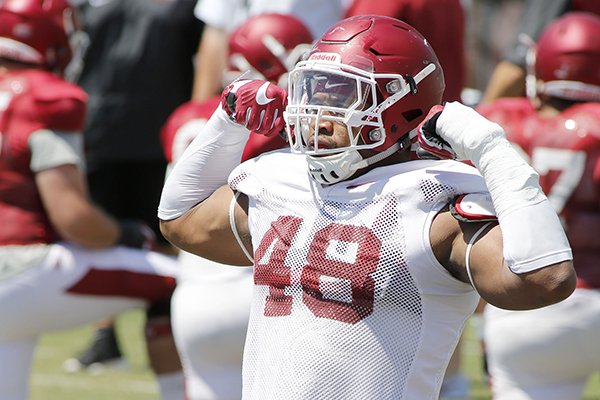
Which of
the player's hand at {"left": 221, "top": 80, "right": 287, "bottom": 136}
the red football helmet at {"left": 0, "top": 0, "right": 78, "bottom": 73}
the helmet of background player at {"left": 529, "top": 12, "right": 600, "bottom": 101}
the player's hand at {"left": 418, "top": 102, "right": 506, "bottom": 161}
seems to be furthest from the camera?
the red football helmet at {"left": 0, "top": 0, "right": 78, "bottom": 73}

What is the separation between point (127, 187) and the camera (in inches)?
242

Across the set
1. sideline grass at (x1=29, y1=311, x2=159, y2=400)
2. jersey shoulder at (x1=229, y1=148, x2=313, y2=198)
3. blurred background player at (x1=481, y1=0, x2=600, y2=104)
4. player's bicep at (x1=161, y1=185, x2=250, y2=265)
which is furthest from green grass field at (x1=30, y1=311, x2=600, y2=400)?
jersey shoulder at (x1=229, y1=148, x2=313, y2=198)

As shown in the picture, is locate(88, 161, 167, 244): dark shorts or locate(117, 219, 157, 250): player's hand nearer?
locate(117, 219, 157, 250): player's hand

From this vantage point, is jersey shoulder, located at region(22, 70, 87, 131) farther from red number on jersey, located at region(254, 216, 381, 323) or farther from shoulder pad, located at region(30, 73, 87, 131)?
red number on jersey, located at region(254, 216, 381, 323)

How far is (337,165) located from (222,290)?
1.54 metres

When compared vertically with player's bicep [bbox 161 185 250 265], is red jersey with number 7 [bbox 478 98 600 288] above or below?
below

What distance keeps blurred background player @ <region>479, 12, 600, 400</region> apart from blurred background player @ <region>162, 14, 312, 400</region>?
2.53 feet

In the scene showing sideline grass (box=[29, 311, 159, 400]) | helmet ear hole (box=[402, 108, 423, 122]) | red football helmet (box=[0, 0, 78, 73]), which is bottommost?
sideline grass (box=[29, 311, 159, 400])

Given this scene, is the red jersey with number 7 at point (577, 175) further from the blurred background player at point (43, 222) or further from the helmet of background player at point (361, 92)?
the blurred background player at point (43, 222)

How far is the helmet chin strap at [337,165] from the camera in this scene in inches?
110

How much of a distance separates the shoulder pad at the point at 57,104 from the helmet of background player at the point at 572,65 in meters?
1.63

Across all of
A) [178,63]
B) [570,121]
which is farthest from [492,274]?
[178,63]

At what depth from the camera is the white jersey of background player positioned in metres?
2.62

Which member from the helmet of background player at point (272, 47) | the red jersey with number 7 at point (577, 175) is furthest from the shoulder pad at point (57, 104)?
the red jersey with number 7 at point (577, 175)
